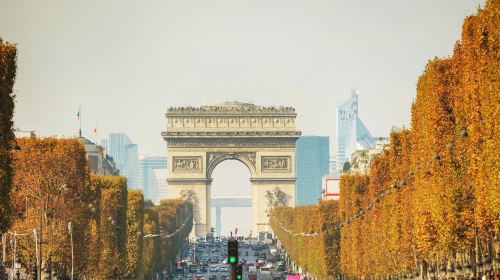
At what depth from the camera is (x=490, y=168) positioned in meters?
54.8

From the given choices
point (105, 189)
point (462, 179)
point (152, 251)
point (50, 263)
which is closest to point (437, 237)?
point (462, 179)

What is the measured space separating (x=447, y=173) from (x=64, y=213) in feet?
88.3

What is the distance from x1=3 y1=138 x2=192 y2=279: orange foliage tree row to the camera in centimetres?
8219

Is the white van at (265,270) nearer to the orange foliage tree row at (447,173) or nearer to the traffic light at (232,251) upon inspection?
the orange foliage tree row at (447,173)

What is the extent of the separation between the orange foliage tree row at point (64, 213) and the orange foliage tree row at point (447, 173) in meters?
16.0

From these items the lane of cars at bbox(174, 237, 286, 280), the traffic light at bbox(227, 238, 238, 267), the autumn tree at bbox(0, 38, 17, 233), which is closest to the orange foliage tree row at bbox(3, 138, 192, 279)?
the autumn tree at bbox(0, 38, 17, 233)

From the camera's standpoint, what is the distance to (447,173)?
215 ft

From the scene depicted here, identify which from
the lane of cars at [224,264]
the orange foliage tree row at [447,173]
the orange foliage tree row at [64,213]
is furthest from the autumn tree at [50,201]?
the lane of cars at [224,264]

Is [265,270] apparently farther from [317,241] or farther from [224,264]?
[317,241]

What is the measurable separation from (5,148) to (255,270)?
8847 cm

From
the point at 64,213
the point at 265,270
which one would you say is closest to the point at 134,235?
the point at 64,213

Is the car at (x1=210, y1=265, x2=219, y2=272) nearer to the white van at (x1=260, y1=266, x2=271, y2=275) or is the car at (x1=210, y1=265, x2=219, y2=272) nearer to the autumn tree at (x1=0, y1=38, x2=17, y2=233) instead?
the white van at (x1=260, y1=266, x2=271, y2=275)

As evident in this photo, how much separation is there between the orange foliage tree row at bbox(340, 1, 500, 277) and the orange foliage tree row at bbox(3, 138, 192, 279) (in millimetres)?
16040

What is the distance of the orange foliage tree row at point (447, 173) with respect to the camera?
55.5 metres
